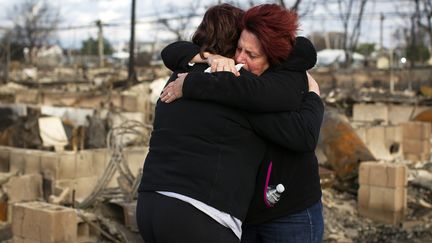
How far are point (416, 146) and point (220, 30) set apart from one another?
11.4m

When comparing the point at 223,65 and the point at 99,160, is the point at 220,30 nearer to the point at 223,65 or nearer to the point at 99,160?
the point at 223,65

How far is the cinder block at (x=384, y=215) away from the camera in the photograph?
327 inches

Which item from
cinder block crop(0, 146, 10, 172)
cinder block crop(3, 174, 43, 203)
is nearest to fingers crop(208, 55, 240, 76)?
cinder block crop(3, 174, 43, 203)

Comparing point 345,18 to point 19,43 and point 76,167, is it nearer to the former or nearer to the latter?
point 19,43

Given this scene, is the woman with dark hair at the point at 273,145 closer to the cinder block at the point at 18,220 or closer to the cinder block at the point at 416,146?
the cinder block at the point at 18,220

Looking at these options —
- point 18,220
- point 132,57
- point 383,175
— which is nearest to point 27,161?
point 18,220

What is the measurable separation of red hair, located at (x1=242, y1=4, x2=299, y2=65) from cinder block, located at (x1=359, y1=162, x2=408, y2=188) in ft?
20.0

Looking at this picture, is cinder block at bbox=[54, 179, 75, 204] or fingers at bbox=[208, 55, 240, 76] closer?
fingers at bbox=[208, 55, 240, 76]

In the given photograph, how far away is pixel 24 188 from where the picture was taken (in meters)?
7.81

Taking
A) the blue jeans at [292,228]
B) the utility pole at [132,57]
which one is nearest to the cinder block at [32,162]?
the blue jeans at [292,228]

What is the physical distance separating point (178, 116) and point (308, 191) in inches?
23.3

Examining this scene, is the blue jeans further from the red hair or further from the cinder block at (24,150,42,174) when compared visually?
the cinder block at (24,150,42,174)

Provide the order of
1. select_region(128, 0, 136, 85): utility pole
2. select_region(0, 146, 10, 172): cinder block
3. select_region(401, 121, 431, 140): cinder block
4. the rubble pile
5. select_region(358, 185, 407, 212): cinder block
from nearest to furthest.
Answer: the rubble pile → select_region(358, 185, 407, 212): cinder block → select_region(0, 146, 10, 172): cinder block → select_region(401, 121, 431, 140): cinder block → select_region(128, 0, 136, 85): utility pole

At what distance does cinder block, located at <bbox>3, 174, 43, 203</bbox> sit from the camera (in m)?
7.71
